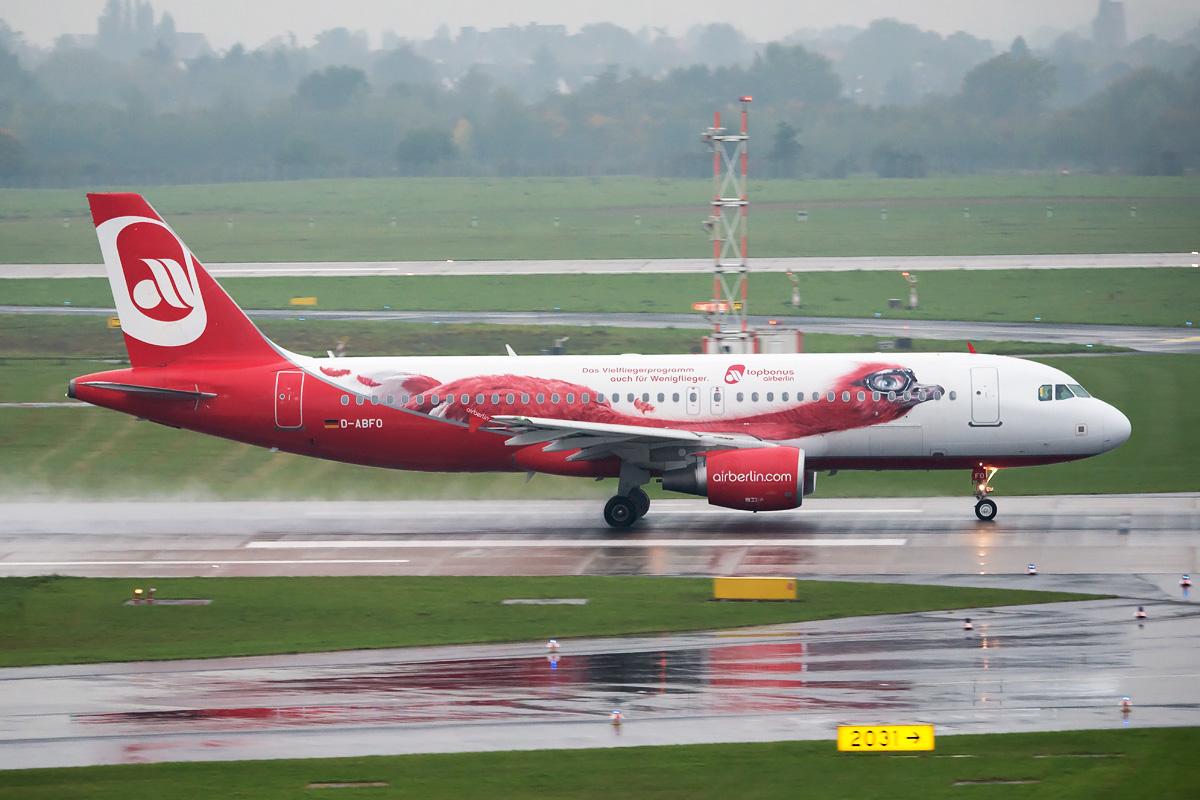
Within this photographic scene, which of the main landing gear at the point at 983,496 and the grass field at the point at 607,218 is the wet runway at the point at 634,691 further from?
the grass field at the point at 607,218

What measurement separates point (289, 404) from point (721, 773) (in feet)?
73.5

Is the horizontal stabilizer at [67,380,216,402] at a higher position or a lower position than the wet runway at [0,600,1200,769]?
higher

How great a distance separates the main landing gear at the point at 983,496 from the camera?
35.3 meters

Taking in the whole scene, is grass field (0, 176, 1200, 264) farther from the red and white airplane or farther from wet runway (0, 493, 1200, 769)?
wet runway (0, 493, 1200, 769)

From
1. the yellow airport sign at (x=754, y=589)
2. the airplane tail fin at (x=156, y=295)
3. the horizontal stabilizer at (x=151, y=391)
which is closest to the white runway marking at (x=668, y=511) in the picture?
the horizontal stabilizer at (x=151, y=391)

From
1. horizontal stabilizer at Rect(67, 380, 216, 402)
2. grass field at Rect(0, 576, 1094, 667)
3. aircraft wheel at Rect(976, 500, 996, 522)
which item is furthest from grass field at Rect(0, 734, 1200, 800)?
horizontal stabilizer at Rect(67, 380, 216, 402)

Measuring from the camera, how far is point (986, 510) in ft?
116

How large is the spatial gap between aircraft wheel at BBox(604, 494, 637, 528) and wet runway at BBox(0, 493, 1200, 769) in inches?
33.8

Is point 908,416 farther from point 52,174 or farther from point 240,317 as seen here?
point 52,174

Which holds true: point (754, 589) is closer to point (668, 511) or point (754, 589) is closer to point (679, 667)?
A: point (679, 667)

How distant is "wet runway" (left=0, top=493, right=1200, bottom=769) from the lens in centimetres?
1952

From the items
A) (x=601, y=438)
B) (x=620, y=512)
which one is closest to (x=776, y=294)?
(x=620, y=512)

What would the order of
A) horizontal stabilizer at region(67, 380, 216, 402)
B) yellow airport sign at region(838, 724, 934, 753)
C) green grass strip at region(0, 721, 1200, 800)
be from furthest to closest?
horizontal stabilizer at region(67, 380, 216, 402), yellow airport sign at region(838, 724, 934, 753), green grass strip at region(0, 721, 1200, 800)

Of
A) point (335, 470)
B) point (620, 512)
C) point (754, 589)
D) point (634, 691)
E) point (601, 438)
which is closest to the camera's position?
point (634, 691)
